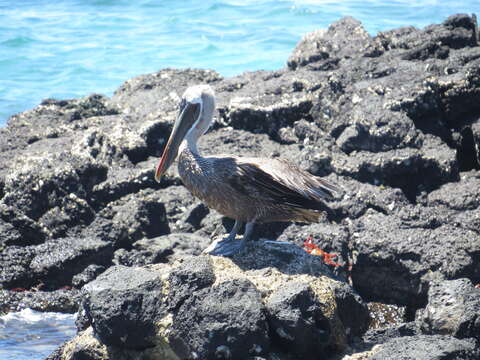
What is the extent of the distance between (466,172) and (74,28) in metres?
18.6

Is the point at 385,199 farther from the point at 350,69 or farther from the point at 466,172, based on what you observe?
the point at 350,69

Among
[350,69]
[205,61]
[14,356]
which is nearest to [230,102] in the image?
[350,69]

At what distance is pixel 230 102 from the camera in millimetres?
10688

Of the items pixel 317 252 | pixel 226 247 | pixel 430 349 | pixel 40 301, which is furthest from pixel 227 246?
pixel 40 301

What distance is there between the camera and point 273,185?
21.6ft

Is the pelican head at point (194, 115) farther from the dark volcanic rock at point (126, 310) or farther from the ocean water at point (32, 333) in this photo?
the ocean water at point (32, 333)

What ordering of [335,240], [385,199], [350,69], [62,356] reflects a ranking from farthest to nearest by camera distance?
[350,69] < [385,199] < [335,240] < [62,356]

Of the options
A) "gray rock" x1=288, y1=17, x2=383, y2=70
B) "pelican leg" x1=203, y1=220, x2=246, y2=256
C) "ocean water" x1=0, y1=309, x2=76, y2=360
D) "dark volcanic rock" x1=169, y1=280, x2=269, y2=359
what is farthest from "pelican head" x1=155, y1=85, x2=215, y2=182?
"gray rock" x1=288, y1=17, x2=383, y2=70

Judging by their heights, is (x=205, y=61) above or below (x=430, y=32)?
below

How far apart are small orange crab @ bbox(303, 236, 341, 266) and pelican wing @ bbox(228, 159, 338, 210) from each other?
1.15m

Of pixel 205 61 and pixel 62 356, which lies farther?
pixel 205 61

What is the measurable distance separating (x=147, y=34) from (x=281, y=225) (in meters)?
18.0

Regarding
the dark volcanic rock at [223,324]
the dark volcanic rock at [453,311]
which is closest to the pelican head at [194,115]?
the dark volcanic rock at [223,324]

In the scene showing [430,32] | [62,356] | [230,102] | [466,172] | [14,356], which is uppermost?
[430,32]
